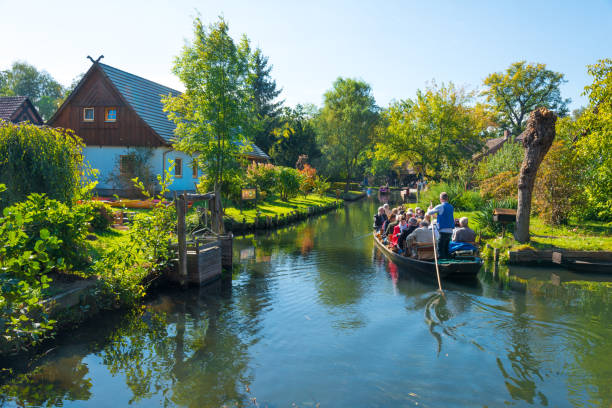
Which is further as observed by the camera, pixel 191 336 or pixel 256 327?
pixel 256 327

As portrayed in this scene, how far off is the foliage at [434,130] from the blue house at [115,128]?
20196 mm

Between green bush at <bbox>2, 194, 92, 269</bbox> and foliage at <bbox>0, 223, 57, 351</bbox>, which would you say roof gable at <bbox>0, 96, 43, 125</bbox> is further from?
foliage at <bbox>0, 223, 57, 351</bbox>

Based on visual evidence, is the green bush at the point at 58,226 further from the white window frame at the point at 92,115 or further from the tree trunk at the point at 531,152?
the white window frame at the point at 92,115

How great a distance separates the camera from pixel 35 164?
29.2ft

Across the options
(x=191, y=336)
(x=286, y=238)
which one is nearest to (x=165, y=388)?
(x=191, y=336)

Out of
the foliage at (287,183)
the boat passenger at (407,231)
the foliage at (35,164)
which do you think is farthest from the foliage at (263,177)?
the foliage at (35,164)

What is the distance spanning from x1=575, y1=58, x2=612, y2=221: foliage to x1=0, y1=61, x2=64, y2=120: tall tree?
7482 centimetres

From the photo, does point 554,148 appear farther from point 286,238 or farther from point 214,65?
point 214,65

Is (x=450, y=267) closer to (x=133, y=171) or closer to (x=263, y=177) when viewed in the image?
(x=263, y=177)

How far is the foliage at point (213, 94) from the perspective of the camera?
56.0ft

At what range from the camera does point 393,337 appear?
303 inches

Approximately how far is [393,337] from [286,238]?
38.6 feet

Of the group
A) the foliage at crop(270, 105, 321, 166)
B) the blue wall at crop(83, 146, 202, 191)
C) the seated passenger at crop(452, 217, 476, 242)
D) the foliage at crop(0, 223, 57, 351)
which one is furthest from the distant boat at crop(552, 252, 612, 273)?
the foliage at crop(270, 105, 321, 166)

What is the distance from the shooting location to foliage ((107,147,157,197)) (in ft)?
78.3
